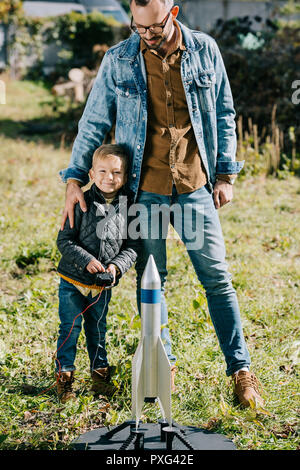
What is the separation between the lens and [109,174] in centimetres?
287

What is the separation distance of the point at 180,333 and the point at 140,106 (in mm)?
1543

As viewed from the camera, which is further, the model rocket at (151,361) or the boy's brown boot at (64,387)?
the boy's brown boot at (64,387)

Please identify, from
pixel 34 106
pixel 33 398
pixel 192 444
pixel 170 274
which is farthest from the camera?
pixel 34 106

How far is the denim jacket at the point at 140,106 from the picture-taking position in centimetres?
279

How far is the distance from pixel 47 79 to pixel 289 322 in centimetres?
1411

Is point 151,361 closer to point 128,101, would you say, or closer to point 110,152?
point 110,152

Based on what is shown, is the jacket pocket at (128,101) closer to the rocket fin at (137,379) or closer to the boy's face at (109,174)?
the boy's face at (109,174)

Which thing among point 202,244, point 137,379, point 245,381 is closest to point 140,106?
point 202,244

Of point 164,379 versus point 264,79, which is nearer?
point 164,379

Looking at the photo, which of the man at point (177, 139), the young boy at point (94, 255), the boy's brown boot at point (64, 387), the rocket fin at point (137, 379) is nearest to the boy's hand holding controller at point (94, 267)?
the young boy at point (94, 255)

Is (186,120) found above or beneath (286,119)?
beneath

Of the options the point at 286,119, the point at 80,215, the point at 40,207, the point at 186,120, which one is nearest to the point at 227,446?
the point at 80,215

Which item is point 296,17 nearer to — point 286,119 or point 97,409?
point 286,119

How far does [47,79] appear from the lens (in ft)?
54.1
